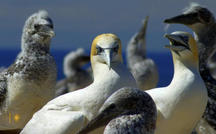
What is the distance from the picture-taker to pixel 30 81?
704 cm

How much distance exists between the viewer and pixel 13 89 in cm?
707

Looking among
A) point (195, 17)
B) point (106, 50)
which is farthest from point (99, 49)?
point (195, 17)

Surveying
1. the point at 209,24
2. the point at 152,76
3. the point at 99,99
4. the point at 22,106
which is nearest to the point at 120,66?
the point at 99,99

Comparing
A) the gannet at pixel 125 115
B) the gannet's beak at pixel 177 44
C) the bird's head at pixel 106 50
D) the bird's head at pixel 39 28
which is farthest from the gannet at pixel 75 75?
the gannet at pixel 125 115

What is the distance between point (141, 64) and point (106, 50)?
885 cm

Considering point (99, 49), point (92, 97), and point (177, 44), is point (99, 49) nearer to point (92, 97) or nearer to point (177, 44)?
point (92, 97)

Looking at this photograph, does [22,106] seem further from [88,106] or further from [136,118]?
[136,118]

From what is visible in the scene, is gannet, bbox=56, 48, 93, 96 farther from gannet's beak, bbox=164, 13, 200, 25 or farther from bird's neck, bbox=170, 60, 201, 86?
bird's neck, bbox=170, 60, 201, 86

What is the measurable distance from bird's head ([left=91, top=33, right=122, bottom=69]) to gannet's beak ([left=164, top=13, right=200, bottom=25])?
5.68 ft

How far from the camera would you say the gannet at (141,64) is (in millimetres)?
13793

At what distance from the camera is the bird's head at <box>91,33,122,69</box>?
18.3ft

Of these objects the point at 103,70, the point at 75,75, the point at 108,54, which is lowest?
the point at 75,75

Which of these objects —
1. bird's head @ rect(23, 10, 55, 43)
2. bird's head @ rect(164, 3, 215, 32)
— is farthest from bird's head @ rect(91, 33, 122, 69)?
bird's head @ rect(164, 3, 215, 32)

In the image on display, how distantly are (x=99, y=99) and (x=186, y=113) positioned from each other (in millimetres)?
810
